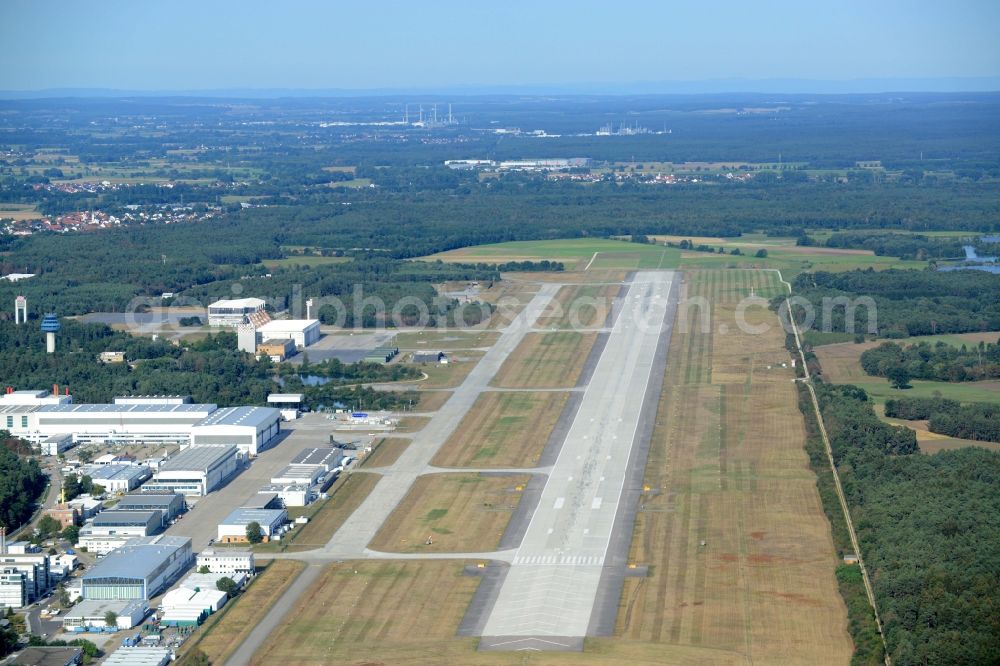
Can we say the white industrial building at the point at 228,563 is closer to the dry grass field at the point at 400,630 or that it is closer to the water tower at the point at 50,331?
the dry grass field at the point at 400,630

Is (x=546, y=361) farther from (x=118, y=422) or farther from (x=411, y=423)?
(x=118, y=422)

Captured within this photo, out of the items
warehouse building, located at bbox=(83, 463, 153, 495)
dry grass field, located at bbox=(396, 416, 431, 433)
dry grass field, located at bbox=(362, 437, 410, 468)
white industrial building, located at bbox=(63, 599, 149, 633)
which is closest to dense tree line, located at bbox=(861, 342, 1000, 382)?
dry grass field, located at bbox=(396, 416, 431, 433)

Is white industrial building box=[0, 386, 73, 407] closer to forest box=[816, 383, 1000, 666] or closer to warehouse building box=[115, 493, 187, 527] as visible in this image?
warehouse building box=[115, 493, 187, 527]

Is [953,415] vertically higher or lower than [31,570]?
higher

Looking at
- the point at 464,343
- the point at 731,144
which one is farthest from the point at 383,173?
the point at 464,343

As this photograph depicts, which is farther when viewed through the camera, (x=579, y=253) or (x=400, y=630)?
(x=579, y=253)

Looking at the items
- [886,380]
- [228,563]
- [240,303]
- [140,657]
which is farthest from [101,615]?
[240,303]

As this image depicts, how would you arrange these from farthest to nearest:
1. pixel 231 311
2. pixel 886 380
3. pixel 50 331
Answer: pixel 231 311 < pixel 50 331 < pixel 886 380
